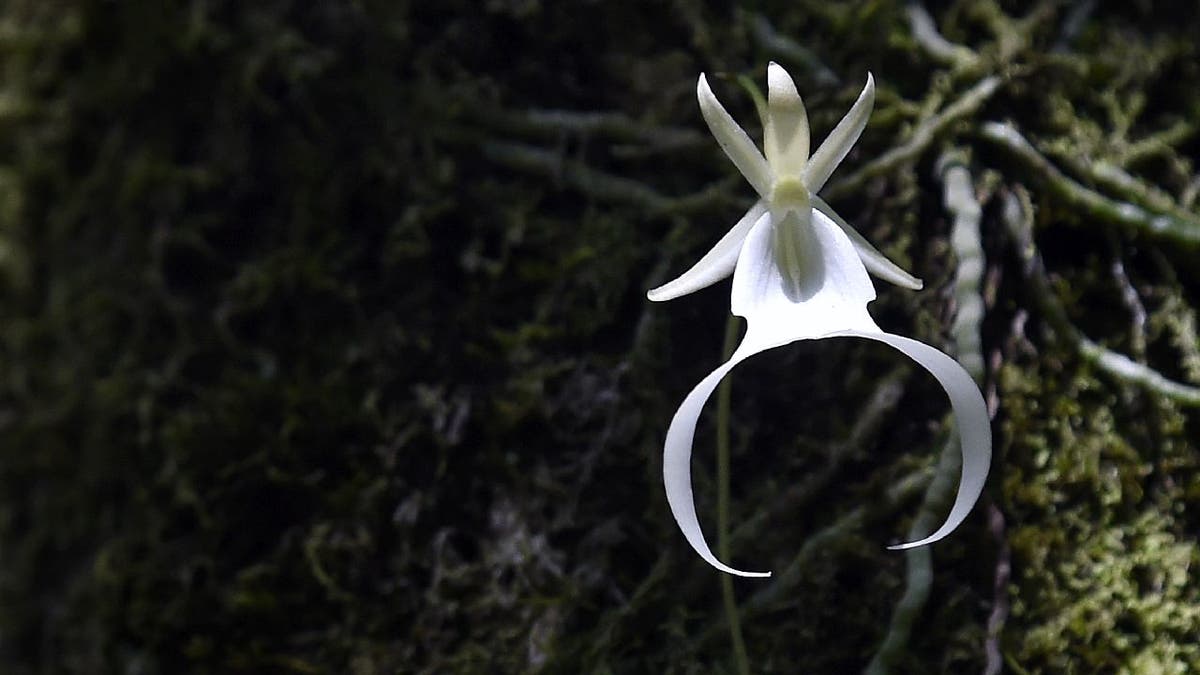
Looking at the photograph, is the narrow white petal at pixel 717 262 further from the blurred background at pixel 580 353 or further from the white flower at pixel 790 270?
the blurred background at pixel 580 353

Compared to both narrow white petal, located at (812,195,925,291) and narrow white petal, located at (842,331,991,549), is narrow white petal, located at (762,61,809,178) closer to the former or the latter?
narrow white petal, located at (812,195,925,291)

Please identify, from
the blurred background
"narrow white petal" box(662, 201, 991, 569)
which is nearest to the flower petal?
"narrow white petal" box(662, 201, 991, 569)

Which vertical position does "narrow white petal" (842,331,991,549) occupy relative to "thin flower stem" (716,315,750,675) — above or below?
above

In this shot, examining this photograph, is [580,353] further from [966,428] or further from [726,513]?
[966,428]

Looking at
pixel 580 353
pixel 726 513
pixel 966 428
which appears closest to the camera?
pixel 966 428

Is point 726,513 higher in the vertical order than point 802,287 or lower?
lower

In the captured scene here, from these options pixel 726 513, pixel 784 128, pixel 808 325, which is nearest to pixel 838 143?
pixel 784 128

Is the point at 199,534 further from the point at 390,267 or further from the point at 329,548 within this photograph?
the point at 390,267
